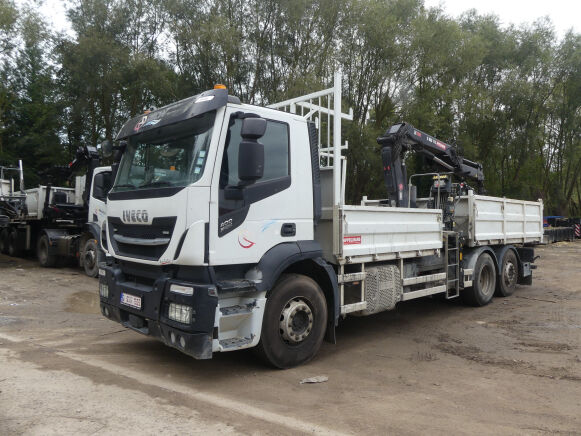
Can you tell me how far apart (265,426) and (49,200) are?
1295cm

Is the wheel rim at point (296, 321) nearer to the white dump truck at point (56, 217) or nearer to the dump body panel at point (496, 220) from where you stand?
the dump body panel at point (496, 220)

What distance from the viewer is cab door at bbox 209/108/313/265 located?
14.4 feet

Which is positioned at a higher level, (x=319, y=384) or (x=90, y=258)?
(x=90, y=258)

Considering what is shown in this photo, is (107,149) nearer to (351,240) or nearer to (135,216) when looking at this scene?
(135,216)

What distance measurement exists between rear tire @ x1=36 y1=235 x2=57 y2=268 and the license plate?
402 inches

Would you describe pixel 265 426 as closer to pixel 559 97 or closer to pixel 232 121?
pixel 232 121

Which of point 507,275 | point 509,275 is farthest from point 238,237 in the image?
point 509,275

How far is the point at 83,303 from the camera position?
8.78m

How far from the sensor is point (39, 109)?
23516 millimetres

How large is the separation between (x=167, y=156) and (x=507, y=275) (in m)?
7.79

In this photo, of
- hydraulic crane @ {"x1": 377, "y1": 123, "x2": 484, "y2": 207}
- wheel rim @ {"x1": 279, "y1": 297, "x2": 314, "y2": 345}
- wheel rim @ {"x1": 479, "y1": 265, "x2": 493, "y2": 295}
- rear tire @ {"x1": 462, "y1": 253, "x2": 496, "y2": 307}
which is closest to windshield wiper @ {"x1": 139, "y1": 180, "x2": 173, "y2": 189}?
wheel rim @ {"x1": 279, "y1": 297, "x2": 314, "y2": 345}

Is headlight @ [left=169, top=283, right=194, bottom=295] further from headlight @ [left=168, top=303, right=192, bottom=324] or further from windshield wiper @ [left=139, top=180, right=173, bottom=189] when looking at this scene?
windshield wiper @ [left=139, top=180, right=173, bottom=189]

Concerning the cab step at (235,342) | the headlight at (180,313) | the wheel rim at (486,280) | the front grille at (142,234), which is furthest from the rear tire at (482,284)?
the front grille at (142,234)

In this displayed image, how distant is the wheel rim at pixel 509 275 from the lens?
9462 mm
